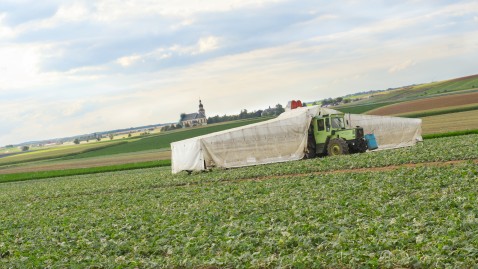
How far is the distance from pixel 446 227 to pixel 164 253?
6570mm

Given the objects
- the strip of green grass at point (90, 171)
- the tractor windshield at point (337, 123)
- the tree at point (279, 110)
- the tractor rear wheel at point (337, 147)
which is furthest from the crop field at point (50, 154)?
the tractor rear wheel at point (337, 147)

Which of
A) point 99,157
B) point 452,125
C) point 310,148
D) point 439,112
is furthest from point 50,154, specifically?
point 310,148

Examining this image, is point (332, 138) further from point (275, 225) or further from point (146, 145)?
point (146, 145)

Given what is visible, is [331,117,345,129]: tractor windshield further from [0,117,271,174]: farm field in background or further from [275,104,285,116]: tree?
[275,104,285,116]: tree

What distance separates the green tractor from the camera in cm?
3462

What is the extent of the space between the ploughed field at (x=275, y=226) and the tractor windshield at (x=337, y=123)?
10.0m

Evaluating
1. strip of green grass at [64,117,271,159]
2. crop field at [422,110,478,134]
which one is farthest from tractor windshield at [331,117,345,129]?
strip of green grass at [64,117,271,159]

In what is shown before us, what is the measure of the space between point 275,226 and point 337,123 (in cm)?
2309

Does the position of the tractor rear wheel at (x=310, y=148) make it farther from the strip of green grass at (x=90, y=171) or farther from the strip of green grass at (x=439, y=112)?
the strip of green grass at (x=439, y=112)

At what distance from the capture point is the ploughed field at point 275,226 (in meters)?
10.6

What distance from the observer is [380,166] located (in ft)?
88.9

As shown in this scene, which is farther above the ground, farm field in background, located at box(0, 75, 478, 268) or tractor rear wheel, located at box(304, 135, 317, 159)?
tractor rear wheel, located at box(304, 135, 317, 159)

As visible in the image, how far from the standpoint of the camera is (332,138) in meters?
35.5

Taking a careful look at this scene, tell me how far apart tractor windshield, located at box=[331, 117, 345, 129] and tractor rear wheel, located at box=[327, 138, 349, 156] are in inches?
49.7
